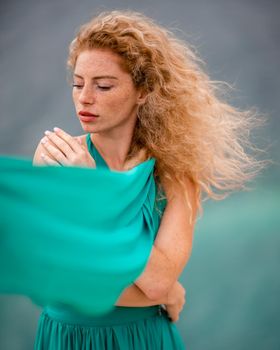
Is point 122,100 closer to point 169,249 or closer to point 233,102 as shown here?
Answer: point 169,249

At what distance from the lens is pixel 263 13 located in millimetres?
2910

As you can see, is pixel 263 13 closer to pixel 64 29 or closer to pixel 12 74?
pixel 64 29

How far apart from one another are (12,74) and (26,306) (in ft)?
3.59

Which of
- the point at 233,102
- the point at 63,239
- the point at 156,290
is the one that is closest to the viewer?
the point at 63,239

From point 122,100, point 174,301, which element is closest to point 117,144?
point 122,100

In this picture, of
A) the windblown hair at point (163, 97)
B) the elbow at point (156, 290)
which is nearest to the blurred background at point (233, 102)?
the windblown hair at point (163, 97)

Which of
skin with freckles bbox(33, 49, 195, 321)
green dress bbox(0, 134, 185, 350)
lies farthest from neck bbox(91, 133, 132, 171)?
green dress bbox(0, 134, 185, 350)

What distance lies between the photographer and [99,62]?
53.2 inches

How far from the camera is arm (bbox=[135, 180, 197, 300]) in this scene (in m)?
1.26

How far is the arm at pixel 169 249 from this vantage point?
126 cm

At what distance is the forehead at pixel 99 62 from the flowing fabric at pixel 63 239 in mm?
313

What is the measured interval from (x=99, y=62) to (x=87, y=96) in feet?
0.27

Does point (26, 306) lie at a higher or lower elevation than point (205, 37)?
lower

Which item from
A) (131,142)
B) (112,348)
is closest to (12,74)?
(131,142)
